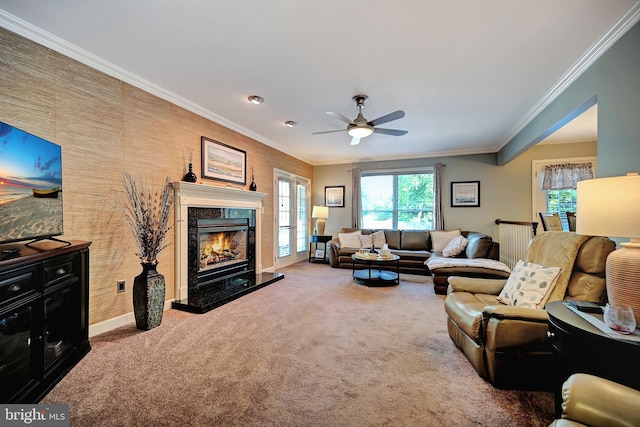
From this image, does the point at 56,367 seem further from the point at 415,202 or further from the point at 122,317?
the point at 415,202

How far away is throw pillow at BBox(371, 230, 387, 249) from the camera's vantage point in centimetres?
608

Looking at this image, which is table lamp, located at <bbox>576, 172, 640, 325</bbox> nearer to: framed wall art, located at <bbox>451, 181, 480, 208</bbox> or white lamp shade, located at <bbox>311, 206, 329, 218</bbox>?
framed wall art, located at <bbox>451, 181, 480, 208</bbox>

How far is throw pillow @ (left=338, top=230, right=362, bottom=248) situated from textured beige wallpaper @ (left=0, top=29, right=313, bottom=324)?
3660 mm

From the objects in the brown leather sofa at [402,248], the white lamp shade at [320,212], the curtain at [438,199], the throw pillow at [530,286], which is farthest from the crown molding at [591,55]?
the white lamp shade at [320,212]

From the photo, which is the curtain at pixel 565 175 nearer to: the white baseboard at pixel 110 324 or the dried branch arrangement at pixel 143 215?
the dried branch arrangement at pixel 143 215

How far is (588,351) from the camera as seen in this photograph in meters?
1.33

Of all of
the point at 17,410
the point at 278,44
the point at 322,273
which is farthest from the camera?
the point at 322,273

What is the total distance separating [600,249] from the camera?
6.11ft

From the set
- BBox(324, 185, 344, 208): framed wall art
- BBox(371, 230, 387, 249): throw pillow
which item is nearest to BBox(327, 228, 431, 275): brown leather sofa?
BBox(371, 230, 387, 249): throw pillow

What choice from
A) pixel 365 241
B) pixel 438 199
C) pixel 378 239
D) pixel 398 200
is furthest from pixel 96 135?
pixel 438 199

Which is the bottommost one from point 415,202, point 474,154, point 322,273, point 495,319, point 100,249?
point 322,273

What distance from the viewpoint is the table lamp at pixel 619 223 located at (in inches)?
53.2

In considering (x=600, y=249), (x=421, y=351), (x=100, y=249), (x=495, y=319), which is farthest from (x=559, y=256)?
(x=100, y=249)

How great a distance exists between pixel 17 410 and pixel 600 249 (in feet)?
12.1
